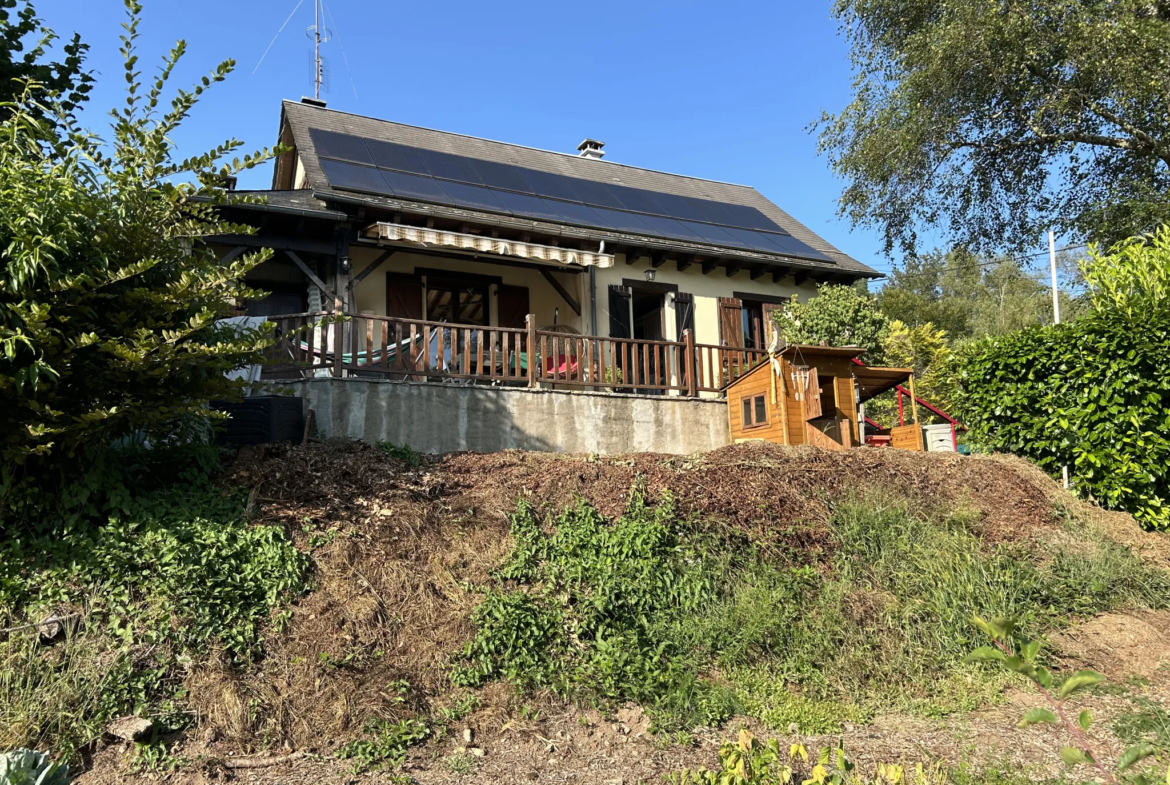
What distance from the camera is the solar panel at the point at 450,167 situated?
45.9 feet

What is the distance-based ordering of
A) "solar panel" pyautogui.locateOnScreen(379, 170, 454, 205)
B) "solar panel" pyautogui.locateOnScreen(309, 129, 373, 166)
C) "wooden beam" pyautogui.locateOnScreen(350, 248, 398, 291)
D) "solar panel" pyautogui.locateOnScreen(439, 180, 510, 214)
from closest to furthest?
→ 1. "wooden beam" pyautogui.locateOnScreen(350, 248, 398, 291)
2. "solar panel" pyautogui.locateOnScreen(379, 170, 454, 205)
3. "solar panel" pyautogui.locateOnScreen(439, 180, 510, 214)
4. "solar panel" pyautogui.locateOnScreen(309, 129, 373, 166)

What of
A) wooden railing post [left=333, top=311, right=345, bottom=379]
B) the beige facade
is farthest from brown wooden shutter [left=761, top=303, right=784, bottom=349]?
wooden railing post [left=333, top=311, right=345, bottom=379]

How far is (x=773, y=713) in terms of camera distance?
16.9 ft

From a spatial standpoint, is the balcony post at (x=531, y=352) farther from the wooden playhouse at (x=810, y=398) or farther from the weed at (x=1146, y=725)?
the weed at (x=1146, y=725)

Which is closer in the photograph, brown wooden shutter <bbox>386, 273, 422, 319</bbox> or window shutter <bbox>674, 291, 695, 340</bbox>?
brown wooden shutter <bbox>386, 273, 422, 319</bbox>

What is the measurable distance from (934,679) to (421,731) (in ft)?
11.6

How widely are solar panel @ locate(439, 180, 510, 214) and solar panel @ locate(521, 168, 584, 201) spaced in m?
1.43

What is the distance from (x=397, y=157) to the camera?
14.1 metres

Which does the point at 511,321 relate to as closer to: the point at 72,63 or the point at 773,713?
the point at 72,63

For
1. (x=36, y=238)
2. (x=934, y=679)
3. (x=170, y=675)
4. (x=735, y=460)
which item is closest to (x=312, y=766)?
(x=170, y=675)

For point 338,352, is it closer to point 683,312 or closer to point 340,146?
point 340,146

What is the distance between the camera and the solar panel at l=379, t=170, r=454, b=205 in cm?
1198

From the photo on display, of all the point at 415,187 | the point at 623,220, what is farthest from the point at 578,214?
the point at 415,187

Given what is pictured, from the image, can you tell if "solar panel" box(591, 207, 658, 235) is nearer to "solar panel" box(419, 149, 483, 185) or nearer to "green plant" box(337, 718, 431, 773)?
"solar panel" box(419, 149, 483, 185)
